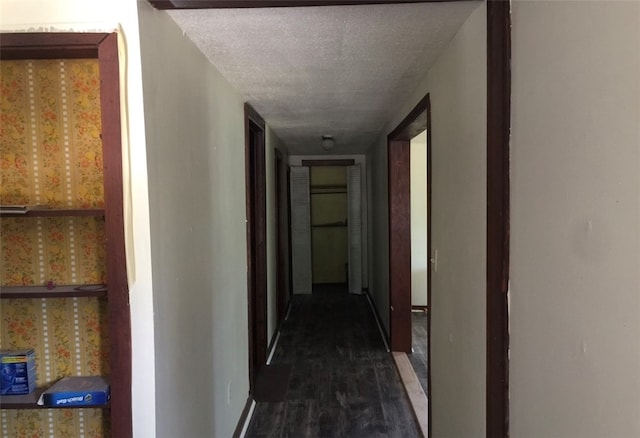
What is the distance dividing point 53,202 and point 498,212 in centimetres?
144

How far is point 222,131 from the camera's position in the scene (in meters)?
2.38

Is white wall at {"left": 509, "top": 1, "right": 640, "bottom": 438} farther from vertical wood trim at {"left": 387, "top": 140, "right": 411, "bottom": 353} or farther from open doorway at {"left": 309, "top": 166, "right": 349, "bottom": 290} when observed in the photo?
open doorway at {"left": 309, "top": 166, "right": 349, "bottom": 290}

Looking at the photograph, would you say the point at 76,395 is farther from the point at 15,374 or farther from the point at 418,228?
the point at 418,228

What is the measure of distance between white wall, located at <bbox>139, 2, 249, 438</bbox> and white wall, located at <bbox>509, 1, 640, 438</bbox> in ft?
3.66

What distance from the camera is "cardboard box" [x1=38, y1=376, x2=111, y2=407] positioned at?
53.4 inches

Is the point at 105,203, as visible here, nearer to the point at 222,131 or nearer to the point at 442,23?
the point at 222,131

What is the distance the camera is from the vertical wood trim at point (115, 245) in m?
1.31

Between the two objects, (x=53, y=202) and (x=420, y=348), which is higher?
(x=53, y=202)

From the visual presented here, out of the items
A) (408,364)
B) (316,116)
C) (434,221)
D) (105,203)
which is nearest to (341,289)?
(408,364)

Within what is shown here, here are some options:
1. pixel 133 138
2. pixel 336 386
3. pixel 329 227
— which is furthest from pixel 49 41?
pixel 329 227

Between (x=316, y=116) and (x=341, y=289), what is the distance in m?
4.18

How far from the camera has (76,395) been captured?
4.46 ft

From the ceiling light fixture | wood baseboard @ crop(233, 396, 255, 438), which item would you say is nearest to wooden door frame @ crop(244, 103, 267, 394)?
wood baseboard @ crop(233, 396, 255, 438)

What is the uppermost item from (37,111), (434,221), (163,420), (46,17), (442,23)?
(442,23)
